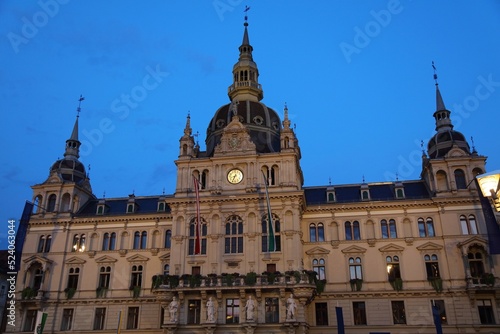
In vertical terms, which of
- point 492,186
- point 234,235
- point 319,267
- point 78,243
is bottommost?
point 492,186

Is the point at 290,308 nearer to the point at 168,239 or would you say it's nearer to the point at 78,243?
the point at 168,239

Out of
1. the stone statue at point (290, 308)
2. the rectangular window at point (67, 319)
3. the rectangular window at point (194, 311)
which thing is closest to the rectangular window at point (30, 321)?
the rectangular window at point (67, 319)

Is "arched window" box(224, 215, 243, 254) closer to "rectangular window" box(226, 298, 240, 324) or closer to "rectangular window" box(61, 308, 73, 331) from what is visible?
"rectangular window" box(226, 298, 240, 324)

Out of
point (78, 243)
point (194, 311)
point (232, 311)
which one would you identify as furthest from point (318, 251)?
point (78, 243)

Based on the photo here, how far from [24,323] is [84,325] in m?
7.37

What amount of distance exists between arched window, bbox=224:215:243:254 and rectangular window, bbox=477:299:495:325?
85.0 feet

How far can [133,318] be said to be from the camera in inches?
2168

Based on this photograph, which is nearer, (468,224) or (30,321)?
(468,224)

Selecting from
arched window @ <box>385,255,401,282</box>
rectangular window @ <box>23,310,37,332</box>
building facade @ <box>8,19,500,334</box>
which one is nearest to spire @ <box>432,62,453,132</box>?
building facade @ <box>8,19,500,334</box>

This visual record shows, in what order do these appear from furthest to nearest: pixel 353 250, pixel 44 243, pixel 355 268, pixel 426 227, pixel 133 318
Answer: pixel 44 243, pixel 133 318, pixel 426 227, pixel 353 250, pixel 355 268

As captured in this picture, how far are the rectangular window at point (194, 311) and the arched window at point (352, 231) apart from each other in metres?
19.0

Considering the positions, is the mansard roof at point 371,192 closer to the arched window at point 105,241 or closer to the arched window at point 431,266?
the arched window at point 431,266

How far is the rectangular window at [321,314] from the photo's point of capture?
51000 millimetres

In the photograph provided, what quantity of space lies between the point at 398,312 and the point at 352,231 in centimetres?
1018
